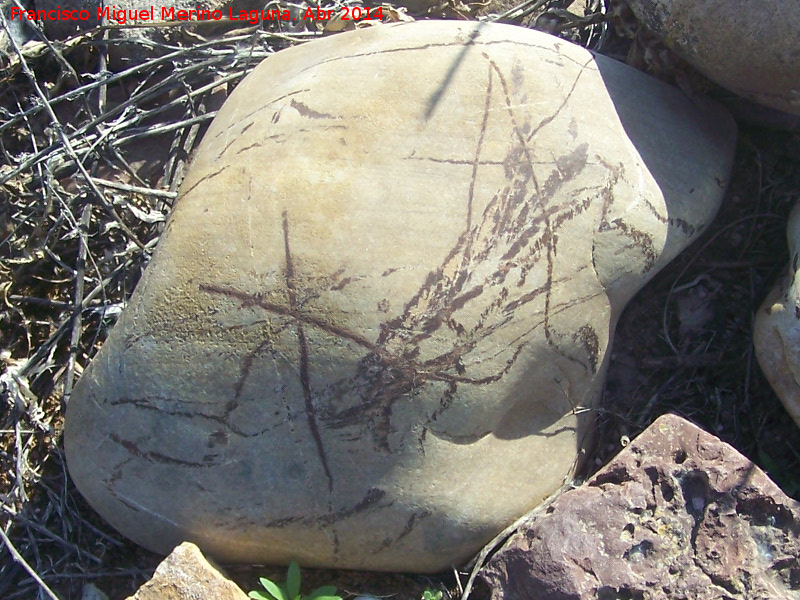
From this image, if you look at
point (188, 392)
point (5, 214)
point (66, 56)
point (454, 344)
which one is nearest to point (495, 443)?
point (454, 344)

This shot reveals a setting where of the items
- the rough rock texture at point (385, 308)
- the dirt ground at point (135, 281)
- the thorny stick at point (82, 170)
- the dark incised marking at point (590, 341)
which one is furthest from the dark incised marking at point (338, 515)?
the thorny stick at point (82, 170)

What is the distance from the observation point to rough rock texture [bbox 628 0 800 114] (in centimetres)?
194

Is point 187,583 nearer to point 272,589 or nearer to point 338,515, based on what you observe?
point 272,589

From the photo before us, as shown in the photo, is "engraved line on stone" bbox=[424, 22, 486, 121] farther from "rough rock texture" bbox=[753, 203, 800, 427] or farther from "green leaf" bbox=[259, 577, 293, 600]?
"green leaf" bbox=[259, 577, 293, 600]

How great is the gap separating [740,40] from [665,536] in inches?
53.8

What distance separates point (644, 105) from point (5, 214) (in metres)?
2.39

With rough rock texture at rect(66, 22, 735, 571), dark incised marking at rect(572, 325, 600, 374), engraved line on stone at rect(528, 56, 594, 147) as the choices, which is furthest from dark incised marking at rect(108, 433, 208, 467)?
engraved line on stone at rect(528, 56, 594, 147)

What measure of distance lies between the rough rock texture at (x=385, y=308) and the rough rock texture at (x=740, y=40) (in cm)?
22

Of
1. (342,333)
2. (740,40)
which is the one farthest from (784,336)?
(342,333)

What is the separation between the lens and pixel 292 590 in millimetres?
2059

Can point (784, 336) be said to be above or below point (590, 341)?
above

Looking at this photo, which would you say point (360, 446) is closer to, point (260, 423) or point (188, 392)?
point (260, 423)

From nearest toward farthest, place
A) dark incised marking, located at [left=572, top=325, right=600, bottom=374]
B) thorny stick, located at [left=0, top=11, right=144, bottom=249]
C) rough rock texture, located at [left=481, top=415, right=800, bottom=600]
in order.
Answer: rough rock texture, located at [left=481, top=415, right=800, bottom=600], dark incised marking, located at [left=572, top=325, right=600, bottom=374], thorny stick, located at [left=0, top=11, right=144, bottom=249]

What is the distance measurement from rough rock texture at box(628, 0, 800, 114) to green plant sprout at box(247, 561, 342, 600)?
1.88 metres
